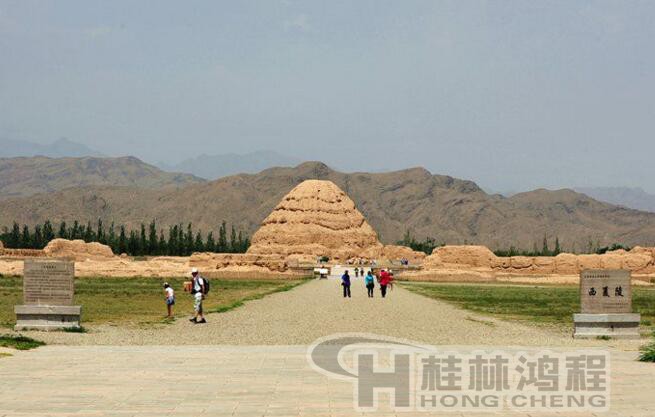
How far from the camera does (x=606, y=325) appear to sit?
1708cm

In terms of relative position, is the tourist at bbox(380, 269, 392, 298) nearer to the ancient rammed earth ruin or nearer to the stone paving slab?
the ancient rammed earth ruin

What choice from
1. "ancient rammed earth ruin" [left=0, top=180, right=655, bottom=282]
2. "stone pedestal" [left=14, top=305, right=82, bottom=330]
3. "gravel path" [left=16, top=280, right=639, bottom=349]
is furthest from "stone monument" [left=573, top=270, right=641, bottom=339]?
"stone pedestal" [left=14, top=305, right=82, bottom=330]

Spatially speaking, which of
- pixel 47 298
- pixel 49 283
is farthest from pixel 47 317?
pixel 49 283

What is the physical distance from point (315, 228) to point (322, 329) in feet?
336

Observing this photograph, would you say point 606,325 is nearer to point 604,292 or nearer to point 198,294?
point 604,292

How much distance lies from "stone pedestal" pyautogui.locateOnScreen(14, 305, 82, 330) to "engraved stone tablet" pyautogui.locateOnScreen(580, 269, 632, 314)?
37.4ft

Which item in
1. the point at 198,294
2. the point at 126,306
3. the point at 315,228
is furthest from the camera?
the point at 315,228

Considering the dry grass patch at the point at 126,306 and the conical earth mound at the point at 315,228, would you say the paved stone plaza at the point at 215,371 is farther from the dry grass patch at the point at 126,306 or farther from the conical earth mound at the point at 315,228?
the conical earth mound at the point at 315,228

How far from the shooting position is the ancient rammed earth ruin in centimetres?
6353

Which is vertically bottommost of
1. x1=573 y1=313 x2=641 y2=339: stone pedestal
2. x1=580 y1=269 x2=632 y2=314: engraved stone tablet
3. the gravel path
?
the gravel path

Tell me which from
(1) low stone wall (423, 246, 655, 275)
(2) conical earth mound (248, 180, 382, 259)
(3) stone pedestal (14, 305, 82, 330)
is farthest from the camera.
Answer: (2) conical earth mound (248, 180, 382, 259)

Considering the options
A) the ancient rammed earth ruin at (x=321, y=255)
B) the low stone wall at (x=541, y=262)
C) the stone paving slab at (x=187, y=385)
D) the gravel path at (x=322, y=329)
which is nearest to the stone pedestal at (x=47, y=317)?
the gravel path at (x=322, y=329)

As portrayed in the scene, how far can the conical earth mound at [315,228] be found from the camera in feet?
375

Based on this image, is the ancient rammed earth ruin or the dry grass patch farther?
the ancient rammed earth ruin
